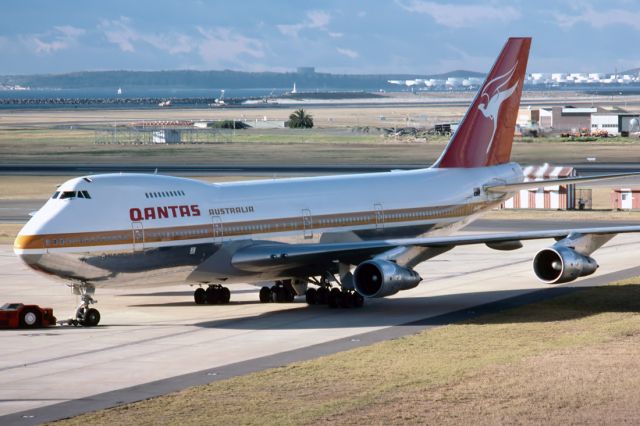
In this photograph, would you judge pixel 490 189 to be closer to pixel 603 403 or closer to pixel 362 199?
pixel 362 199

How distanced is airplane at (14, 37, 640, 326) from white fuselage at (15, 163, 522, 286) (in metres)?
0.04

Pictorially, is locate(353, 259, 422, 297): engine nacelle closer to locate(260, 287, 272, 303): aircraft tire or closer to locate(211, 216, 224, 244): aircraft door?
locate(211, 216, 224, 244): aircraft door

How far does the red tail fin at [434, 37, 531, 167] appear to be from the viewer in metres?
46.8

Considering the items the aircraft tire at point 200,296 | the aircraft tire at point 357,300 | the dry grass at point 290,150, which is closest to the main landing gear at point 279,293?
the aircraft tire at point 200,296

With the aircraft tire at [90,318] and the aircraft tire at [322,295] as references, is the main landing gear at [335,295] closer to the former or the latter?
the aircraft tire at [322,295]

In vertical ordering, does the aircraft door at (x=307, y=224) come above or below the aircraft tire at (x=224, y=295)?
above

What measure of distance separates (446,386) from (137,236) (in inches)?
503

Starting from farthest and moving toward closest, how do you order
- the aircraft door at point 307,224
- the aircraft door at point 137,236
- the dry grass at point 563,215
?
the dry grass at point 563,215
the aircraft door at point 307,224
the aircraft door at point 137,236

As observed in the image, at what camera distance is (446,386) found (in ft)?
89.6

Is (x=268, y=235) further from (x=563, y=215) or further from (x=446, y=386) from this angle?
(x=563, y=215)

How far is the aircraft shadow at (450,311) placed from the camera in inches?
1470

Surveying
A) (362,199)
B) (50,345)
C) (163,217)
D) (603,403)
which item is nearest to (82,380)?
(50,345)

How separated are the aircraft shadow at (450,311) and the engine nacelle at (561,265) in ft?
3.71

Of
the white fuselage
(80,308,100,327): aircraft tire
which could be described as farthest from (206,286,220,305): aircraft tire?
(80,308,100,327): aircraft tire
